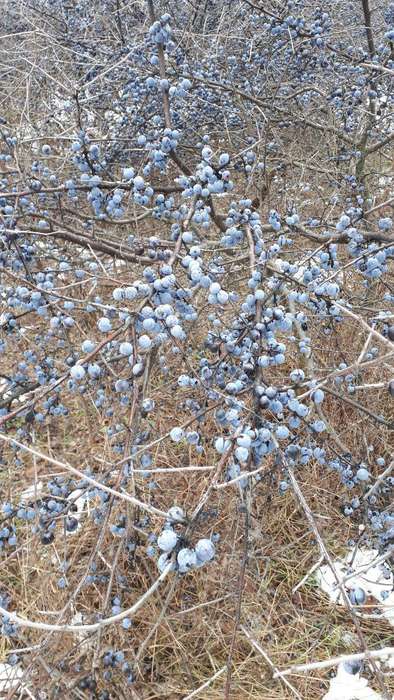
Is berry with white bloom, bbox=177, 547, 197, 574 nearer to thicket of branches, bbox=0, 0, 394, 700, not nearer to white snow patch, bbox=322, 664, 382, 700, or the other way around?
thicket of branches, bbox=0, 0, 394, 700

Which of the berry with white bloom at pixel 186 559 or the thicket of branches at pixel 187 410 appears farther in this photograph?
the thicket of branches at pixel 187 410

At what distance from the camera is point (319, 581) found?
2.85 m

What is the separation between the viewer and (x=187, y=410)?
307cm

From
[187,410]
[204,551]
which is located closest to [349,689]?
[187,410]

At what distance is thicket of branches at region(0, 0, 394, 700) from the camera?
4.82 ft

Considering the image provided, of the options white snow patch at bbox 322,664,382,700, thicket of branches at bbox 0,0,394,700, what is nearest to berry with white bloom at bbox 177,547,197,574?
thicket of branches at bbox 0,0,394,700

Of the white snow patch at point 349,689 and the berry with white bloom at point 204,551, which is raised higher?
the berry with white bloom at point 204,551

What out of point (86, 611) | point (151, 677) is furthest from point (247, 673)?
point (86, 611)

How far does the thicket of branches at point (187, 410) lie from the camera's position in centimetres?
147

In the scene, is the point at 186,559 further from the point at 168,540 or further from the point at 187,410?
the point at 187,410

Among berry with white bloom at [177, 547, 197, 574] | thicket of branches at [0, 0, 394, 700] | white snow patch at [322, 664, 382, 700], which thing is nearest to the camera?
berry with white bloom at [177, 547, 197, 574]

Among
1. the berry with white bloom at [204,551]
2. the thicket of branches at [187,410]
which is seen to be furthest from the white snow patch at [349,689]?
the berry with white bloom at [204,551]

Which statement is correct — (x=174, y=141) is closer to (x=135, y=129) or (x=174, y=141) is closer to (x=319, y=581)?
(x=135, y=129)

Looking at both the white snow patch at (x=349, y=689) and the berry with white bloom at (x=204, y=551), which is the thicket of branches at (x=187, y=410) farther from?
the white snow patch at (x=349, y=689)
